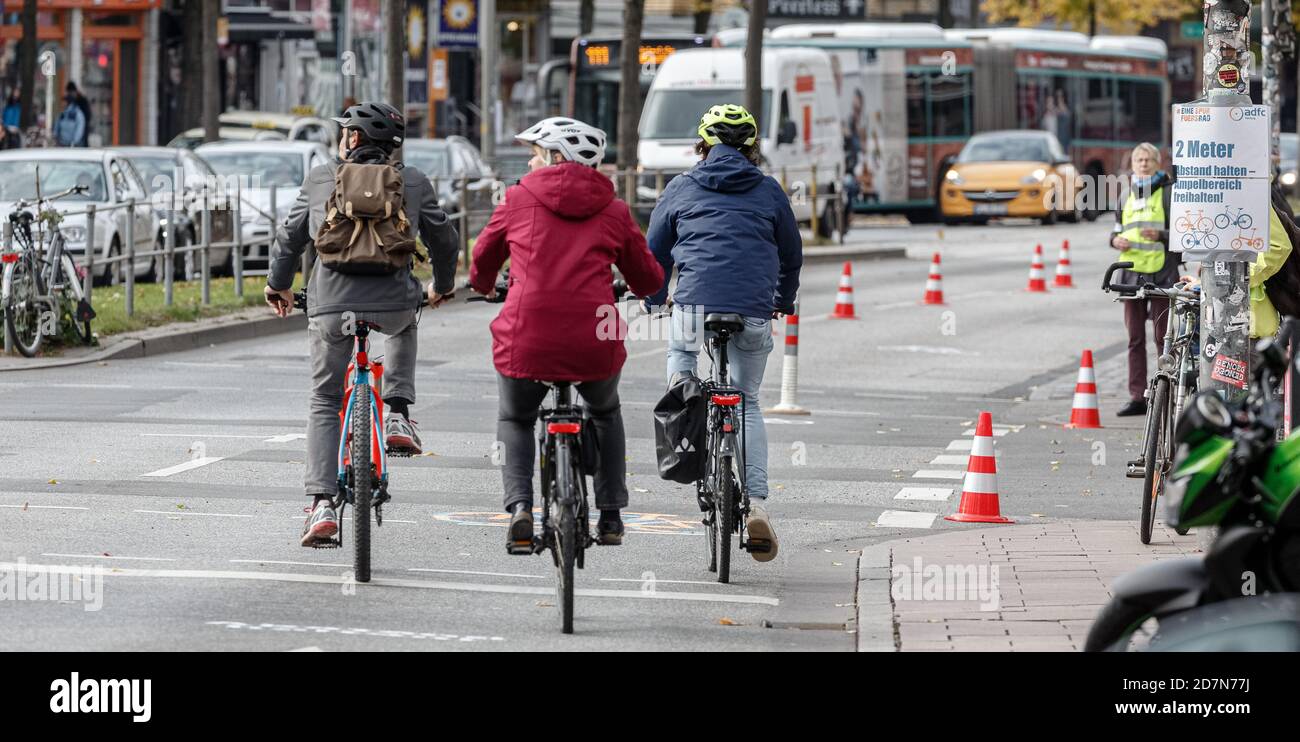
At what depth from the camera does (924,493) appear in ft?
39.0

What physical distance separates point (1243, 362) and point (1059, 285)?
1921 cm

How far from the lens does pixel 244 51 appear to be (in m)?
55.4

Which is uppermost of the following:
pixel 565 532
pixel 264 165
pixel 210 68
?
pixel 210 68

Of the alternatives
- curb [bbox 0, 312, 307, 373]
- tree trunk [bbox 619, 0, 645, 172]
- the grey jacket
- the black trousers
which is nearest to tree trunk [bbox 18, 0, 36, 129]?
tree trunk [bbox 619, 0, 645, 172]

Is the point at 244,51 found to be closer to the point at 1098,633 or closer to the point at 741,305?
the point at 741,305

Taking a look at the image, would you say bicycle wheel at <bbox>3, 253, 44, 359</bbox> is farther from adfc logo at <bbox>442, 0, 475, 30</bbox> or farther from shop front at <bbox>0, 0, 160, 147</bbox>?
shop front at <bbox>0, 0, 160, 147</bbox>

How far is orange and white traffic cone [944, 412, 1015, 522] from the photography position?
10758 millimetres

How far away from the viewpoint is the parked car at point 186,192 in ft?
79.3

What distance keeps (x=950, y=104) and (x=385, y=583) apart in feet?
122

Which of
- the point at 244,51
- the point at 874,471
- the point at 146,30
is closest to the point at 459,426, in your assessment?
the point at 874,471

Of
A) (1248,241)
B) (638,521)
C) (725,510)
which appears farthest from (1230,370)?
(638,521)

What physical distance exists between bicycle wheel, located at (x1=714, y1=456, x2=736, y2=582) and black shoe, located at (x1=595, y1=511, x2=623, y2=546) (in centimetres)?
75

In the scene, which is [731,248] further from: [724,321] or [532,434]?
[532,434]

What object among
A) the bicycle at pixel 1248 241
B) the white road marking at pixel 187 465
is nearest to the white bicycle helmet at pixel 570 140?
the bicycle at pixel 1248 241
